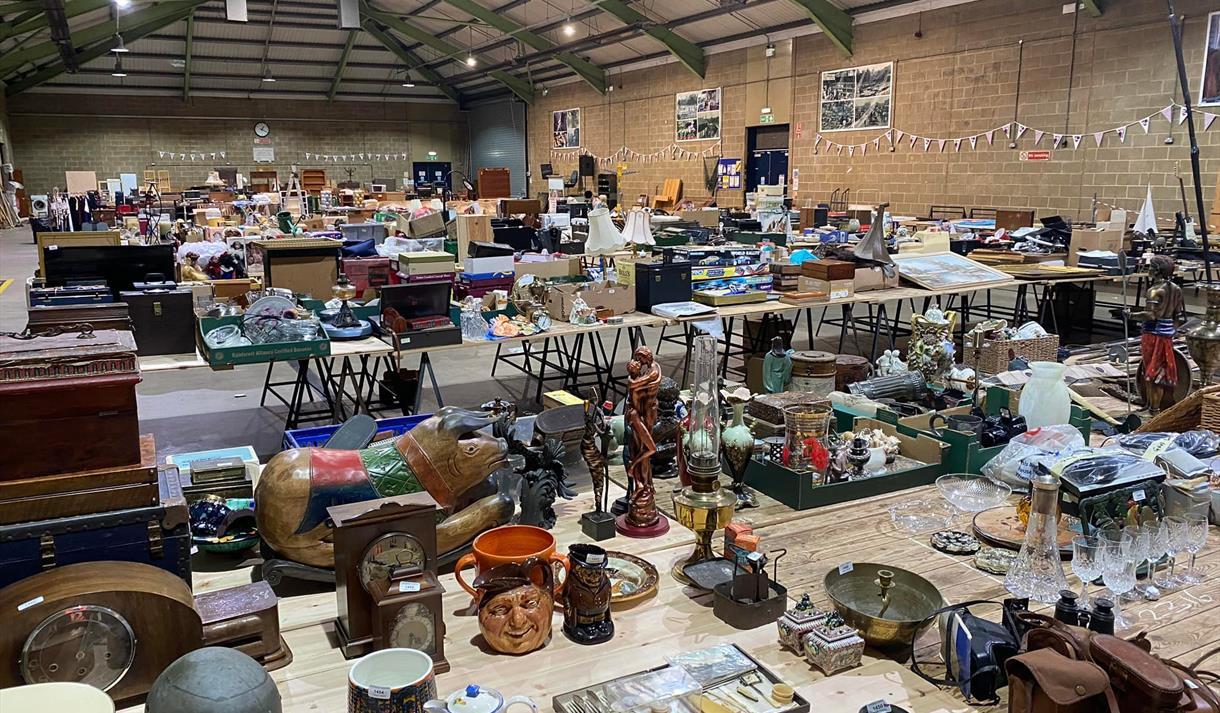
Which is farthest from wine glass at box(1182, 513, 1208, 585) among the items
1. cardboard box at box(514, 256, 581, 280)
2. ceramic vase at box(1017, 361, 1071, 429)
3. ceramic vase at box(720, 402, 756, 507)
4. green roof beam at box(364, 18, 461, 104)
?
green roof beam at box(364, 18, 461, 104)

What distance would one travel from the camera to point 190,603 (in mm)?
1826

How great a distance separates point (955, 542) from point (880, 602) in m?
0.57

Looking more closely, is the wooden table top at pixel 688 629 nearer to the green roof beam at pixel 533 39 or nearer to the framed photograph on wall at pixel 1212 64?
the framed photograph on wall at pixel 1212 64

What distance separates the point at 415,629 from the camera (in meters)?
1.90

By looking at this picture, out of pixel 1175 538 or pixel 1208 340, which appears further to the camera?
pixel 1208 340

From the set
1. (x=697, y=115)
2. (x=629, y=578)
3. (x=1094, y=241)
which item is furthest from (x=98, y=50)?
(x=629, y=578)

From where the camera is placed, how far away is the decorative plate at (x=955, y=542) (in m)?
2.63

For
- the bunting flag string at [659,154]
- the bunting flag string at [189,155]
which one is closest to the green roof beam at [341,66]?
the bunting flag string at [189,155]

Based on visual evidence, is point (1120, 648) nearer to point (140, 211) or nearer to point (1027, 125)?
point (1027, 125)

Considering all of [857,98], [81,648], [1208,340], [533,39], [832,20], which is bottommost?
[81,648]

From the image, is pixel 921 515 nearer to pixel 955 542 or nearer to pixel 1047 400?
pixel 955 542

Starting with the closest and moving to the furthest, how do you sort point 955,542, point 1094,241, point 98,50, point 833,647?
point 833,647
point 955,542
point 1094,241
point 98,50

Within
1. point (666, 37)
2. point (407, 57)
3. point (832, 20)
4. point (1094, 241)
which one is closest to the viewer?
point (1094, 241)

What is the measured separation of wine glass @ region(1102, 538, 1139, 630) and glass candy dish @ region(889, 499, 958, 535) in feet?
2.00
